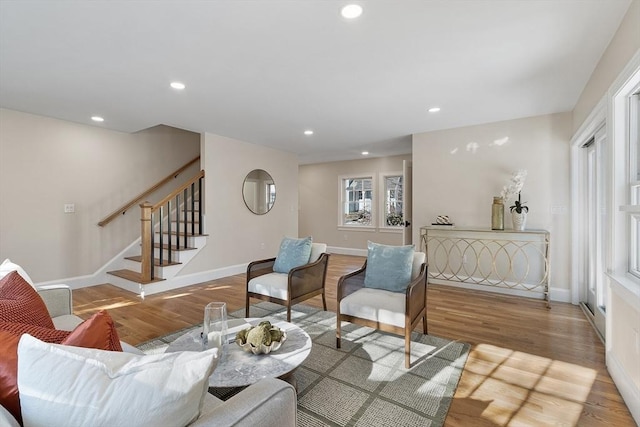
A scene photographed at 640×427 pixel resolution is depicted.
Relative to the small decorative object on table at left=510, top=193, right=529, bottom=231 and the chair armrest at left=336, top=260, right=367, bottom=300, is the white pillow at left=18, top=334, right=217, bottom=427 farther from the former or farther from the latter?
the small decorative object on table at left=510, top=193, right=529, bottom=231

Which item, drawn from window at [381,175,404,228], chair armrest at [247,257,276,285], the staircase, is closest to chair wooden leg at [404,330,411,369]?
chair armrest at [247,257,276,285]

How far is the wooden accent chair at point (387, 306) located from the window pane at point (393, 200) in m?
4.55

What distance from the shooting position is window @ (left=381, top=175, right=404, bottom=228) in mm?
7191

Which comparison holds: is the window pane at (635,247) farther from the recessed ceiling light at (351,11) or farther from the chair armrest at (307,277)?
the chair armrest at (307,277)

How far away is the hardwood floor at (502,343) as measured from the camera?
5.79ft

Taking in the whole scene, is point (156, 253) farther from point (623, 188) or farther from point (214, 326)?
point (623, 188)

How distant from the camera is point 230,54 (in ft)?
8.00

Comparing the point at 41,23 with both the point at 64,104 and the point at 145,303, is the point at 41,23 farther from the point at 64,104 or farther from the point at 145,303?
the point at 145,303

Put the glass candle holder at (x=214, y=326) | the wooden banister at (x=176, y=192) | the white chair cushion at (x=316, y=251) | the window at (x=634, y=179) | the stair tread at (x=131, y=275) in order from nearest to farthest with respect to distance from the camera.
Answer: the glass candle holder at (x=214, y=326) < the window at (x=634, y=179) < the white chair cushion at (x=316, y=251) < the stair tread at (x=131, y=275) < the wooden banister at (x=176, y=192)

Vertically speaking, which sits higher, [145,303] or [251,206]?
[251,206]

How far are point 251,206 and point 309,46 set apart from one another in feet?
12.5

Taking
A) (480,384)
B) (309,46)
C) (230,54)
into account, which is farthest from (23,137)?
(480,384)

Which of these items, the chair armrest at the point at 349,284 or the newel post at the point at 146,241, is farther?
the newel post at the point at 146,241

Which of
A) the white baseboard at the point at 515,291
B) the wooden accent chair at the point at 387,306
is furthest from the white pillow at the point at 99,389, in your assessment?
the white baseboard at the point at 515,291
